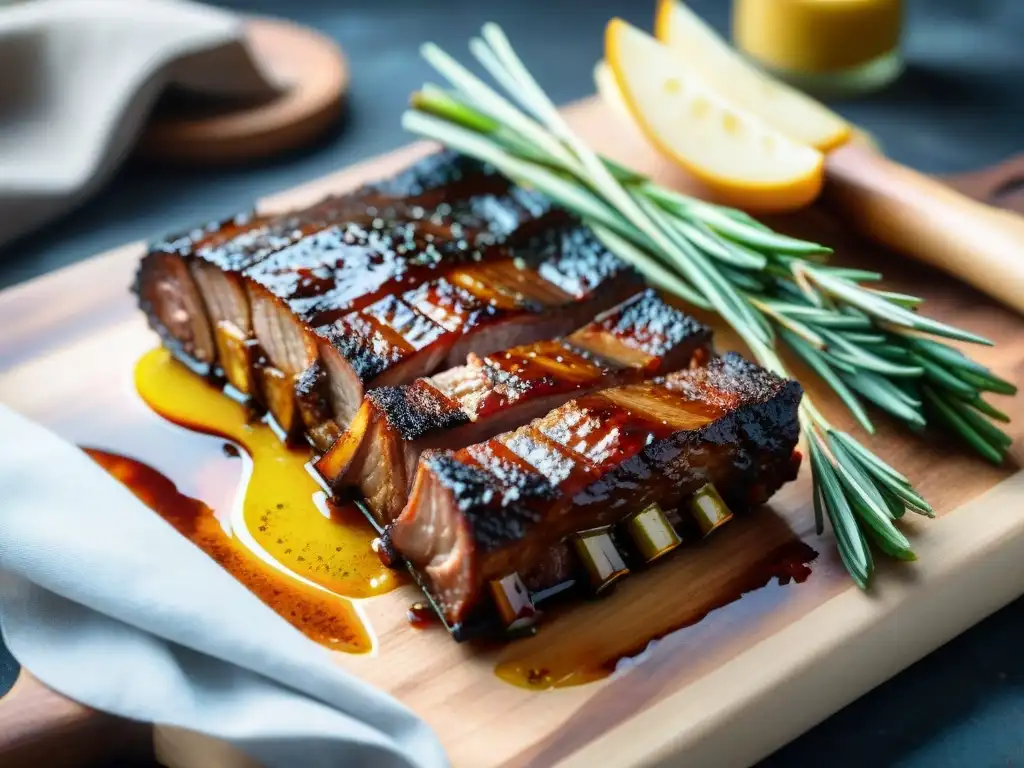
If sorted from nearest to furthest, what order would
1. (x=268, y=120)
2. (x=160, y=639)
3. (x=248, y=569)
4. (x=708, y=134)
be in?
(x=160, y=639), (x=248, y=569), (x=708, y=134), (x=268, y=120)

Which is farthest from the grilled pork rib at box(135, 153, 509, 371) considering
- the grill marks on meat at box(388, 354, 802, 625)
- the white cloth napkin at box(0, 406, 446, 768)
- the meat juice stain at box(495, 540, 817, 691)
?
the meat juice stain at box(495, 540, 817, 691)

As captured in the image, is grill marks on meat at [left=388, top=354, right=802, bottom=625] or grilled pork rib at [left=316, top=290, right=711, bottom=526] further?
grilled pork rib at [left=316, top=290, right=711, bottom=526]

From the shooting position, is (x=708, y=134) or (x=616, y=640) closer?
(x=616, y=640)

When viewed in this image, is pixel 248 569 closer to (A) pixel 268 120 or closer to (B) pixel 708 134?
(B) pixel 708 134

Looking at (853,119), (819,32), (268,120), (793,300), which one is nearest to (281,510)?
(793,300)

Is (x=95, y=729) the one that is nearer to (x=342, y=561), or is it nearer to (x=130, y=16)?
(x=342, y=561)

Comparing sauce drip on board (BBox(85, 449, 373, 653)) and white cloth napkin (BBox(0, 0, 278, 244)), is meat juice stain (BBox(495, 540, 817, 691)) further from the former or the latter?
white cloth napkin (BBox(0, 0, 278, 244))
